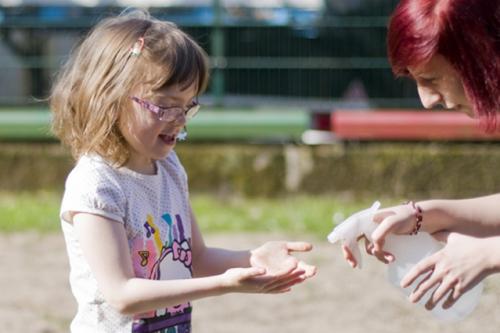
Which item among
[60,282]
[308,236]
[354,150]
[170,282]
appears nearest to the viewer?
[170,282]

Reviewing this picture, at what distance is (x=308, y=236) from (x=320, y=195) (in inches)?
57.1

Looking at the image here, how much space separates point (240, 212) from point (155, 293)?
5241 mm

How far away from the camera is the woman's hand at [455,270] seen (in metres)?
2.69

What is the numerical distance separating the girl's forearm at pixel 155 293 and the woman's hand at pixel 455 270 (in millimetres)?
467

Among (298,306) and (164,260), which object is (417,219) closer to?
(164,260)

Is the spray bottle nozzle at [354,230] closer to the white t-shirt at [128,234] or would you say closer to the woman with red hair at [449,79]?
the woman with red hair at [449,79]

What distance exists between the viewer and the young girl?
281 centimetres

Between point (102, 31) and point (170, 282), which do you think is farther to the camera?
point (102, 31)

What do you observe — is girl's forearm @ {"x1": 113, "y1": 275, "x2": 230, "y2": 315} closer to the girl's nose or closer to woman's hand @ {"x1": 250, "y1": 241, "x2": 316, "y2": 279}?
woman's hand @ {"x1": 250, "y1": 241, "x2": 316, "y2": 279}

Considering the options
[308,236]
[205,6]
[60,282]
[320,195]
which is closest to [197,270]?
[60,282]

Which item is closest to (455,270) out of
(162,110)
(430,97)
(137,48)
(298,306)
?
(430,97)

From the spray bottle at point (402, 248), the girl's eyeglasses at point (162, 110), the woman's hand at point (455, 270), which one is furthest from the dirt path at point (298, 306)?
the woman's hand at point (455, 270)

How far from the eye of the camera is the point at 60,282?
6121 millimetres

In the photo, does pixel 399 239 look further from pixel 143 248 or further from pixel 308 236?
pixel 308 236
